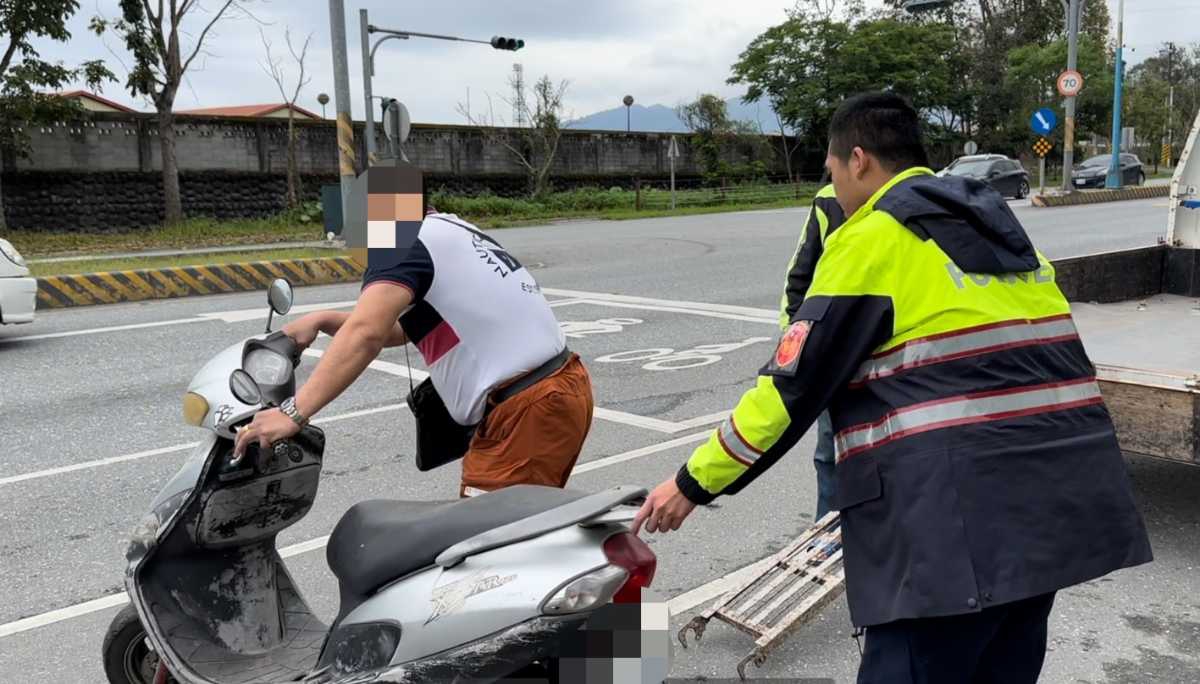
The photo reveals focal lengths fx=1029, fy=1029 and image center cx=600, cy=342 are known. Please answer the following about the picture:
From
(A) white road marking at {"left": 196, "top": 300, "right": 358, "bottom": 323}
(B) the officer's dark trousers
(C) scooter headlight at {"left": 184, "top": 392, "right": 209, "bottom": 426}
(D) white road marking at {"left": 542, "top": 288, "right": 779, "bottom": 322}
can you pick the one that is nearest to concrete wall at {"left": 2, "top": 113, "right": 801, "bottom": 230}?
(A) white road marking at {"left": 196, "top": 300, "right": 358, "bottom": 323}

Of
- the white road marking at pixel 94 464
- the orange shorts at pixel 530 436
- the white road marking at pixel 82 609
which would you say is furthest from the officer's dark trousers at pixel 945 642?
the white road marking at pixel 94 464

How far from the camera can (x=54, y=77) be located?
2105cm

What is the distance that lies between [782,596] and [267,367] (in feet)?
6.33

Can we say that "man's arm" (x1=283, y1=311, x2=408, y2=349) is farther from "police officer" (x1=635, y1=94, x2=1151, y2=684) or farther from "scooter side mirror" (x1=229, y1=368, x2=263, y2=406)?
"police officer" (x1=635, y1=94, x2=1151, y2=684)

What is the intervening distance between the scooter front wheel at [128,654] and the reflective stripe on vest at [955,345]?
90.5 inches

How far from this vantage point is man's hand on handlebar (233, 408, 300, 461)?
2621 mm

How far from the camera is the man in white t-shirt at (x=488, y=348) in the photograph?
9.61 feet

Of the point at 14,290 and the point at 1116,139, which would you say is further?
the point at 1116,139

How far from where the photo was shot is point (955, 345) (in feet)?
6.57

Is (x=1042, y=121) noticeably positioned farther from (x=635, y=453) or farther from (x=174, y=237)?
(x=635, y=453)

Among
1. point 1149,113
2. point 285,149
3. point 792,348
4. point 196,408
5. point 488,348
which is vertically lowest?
point 196,408

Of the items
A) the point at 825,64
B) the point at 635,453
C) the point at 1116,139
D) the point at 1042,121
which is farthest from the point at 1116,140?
the point at 635,453

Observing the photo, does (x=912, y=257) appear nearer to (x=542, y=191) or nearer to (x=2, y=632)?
(x=2, y=632)

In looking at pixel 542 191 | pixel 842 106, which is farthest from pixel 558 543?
pixel 542 191
